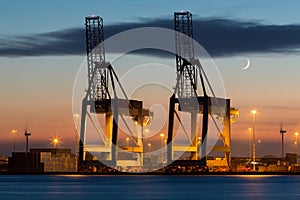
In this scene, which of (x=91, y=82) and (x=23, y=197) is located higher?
(x=91, y=82)

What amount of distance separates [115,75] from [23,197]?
7000 centimetres

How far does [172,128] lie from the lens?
175250mm

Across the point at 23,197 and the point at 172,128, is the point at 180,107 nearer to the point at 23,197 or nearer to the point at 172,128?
the point at 172,128

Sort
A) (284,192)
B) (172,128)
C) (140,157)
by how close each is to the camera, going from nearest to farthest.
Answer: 1. (284,192)
2. (172,128)
3. (140,157)

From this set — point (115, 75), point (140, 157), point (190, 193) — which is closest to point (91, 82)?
point (115, 75)

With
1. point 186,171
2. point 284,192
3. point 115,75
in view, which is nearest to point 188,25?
point 115,75

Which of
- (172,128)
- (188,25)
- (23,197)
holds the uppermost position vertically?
(188,25)

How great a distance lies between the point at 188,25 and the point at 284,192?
207 ft

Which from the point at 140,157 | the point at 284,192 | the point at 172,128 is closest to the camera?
the point at 284,192

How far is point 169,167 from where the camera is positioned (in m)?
188

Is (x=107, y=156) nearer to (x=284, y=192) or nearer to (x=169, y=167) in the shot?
(x=169, y=167)

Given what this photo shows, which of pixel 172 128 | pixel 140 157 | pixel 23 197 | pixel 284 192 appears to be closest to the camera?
pixel 23 197

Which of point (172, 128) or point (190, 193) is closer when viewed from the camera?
point (190, 193)

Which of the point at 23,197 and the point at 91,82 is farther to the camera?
the point at 91,82
